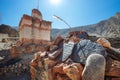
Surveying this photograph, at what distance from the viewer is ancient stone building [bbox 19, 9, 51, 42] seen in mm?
6410

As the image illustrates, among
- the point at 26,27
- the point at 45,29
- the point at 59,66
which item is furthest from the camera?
the point at 45,29

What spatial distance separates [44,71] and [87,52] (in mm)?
1445

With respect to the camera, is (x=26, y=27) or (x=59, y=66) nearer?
(x=59, y=66)

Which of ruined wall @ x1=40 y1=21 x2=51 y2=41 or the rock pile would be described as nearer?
the rock pile

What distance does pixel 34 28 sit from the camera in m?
6.70

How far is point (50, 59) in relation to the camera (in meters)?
3.22

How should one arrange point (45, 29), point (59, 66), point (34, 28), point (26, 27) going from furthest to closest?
point (45, 29) < point (34, 28) < point (26, 27) < point (59, 66)

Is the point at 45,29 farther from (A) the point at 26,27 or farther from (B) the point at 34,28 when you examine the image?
(A) the point at 26,27

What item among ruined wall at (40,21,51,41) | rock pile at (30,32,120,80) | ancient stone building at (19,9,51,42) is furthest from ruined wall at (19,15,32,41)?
rock pile at (30,32,120,80)

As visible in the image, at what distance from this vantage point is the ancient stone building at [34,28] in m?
6.41

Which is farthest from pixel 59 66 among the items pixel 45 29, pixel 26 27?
pixel 45 29

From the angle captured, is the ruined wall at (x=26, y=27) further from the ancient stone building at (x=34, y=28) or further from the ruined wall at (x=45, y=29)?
the ruined wall at (x=45, y=29)

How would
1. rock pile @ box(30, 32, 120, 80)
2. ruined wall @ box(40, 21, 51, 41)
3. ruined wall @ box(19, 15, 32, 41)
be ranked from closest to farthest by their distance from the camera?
rock pile @ box(30, 32, 120, 80) → ruined wall @ box(19, 15, 32, 41) → ruined wall @ box(40, 21, 51, 41)

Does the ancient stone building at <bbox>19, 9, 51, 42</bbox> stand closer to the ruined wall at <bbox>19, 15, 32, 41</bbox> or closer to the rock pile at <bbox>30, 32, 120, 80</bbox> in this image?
the ruined wall at <bbox>19, 15, 32, 41</bbox>
